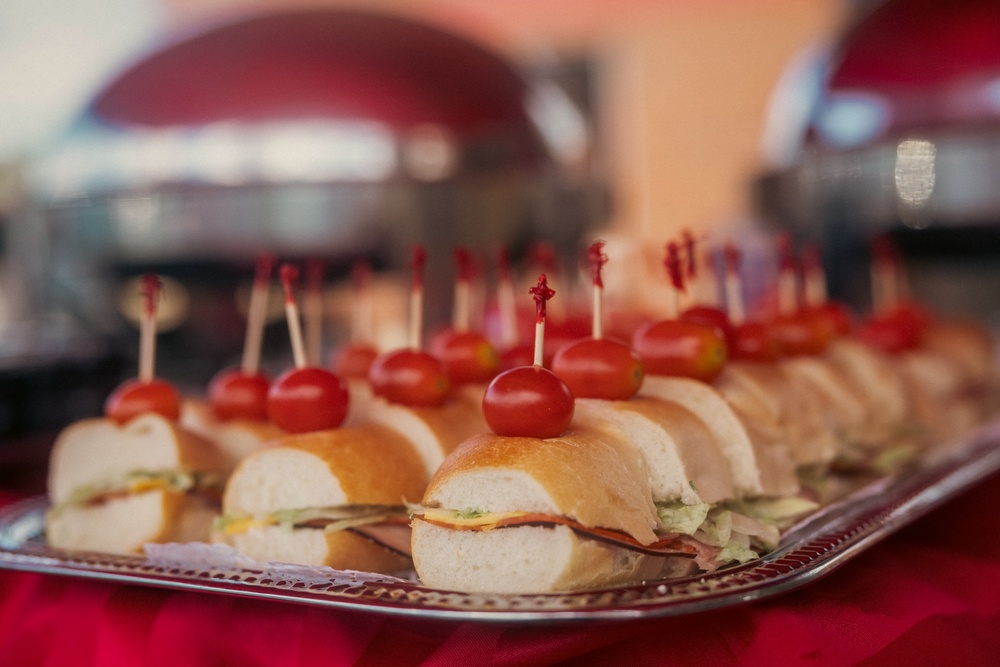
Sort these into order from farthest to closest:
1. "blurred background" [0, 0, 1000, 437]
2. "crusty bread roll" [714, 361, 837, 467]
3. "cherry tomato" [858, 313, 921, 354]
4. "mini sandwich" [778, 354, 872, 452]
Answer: "blurred background" [0, 0, 1000, 437], "cherry tomato" [858, 313, 921, 354], "mini sandwich" [778, 354, 872, 452], "crusty bread roll" [714, 361, 837, 467]

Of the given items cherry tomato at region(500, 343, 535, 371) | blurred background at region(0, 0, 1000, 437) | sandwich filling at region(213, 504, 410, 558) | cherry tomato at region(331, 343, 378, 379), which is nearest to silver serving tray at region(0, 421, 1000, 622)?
sandwich filling at region(213, 504, 410, 558)

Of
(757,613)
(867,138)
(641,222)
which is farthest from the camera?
(641,222)

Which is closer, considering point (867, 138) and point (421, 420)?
point (421, 420)

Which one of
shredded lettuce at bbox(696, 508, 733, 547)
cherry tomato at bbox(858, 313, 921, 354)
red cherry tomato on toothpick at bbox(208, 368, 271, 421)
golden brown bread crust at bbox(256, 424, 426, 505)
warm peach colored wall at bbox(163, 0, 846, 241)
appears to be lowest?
shredded lettuce at bbox(696, 508, 733, 547)

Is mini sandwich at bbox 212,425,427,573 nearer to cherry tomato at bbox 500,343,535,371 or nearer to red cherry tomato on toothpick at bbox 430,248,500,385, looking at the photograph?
red cherry tomato on toothpick at bbox 430,248,500,385

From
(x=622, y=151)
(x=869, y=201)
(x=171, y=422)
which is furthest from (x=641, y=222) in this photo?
(x=171, y=422)

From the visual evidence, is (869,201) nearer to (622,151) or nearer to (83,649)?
(83,649)

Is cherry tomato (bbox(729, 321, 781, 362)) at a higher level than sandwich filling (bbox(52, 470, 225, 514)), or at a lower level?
higher

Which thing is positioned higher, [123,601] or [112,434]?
[112,434]

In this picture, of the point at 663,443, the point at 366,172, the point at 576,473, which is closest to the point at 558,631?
the point at 576,473
